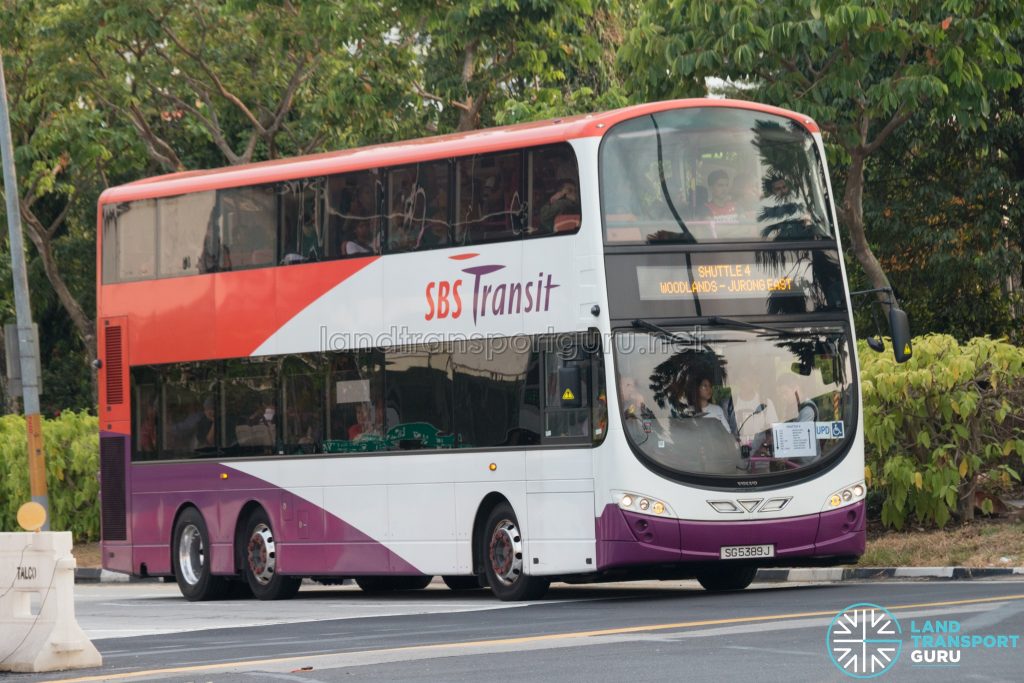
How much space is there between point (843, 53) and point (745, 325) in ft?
26.8

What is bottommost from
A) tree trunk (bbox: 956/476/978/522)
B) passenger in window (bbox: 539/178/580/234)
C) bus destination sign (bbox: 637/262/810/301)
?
tree trunk (bbox: 956/476/978/522)

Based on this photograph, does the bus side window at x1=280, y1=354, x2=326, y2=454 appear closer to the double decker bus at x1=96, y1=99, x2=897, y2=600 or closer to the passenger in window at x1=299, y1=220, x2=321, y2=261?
the double decker bus at x1=96, y1=99, x2=897, y2=600

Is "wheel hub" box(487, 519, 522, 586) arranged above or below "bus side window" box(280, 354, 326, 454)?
below

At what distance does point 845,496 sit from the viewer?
17.7 meters

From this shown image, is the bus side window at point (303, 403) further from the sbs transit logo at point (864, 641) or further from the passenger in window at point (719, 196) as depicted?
the sbs transit logo at point (864, 641)

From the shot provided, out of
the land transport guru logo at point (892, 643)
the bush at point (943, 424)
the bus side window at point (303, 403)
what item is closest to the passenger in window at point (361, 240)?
the bus side window at point (303, 403)

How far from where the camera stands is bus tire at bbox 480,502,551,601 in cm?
1812

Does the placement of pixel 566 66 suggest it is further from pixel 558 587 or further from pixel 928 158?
pixel 558 587

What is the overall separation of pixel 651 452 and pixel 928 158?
53.1 feet

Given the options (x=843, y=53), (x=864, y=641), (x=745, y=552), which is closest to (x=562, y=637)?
(x=864, y=641)

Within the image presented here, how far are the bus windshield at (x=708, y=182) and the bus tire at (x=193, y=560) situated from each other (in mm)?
7563

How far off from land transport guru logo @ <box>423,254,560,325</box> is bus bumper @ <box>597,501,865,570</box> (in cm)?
222

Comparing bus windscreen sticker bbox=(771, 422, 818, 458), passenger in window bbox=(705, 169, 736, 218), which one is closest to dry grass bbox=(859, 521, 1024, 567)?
bus windscreen sticker bbox=(771, 422, 818, 458)

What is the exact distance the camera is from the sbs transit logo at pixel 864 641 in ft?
34.3
